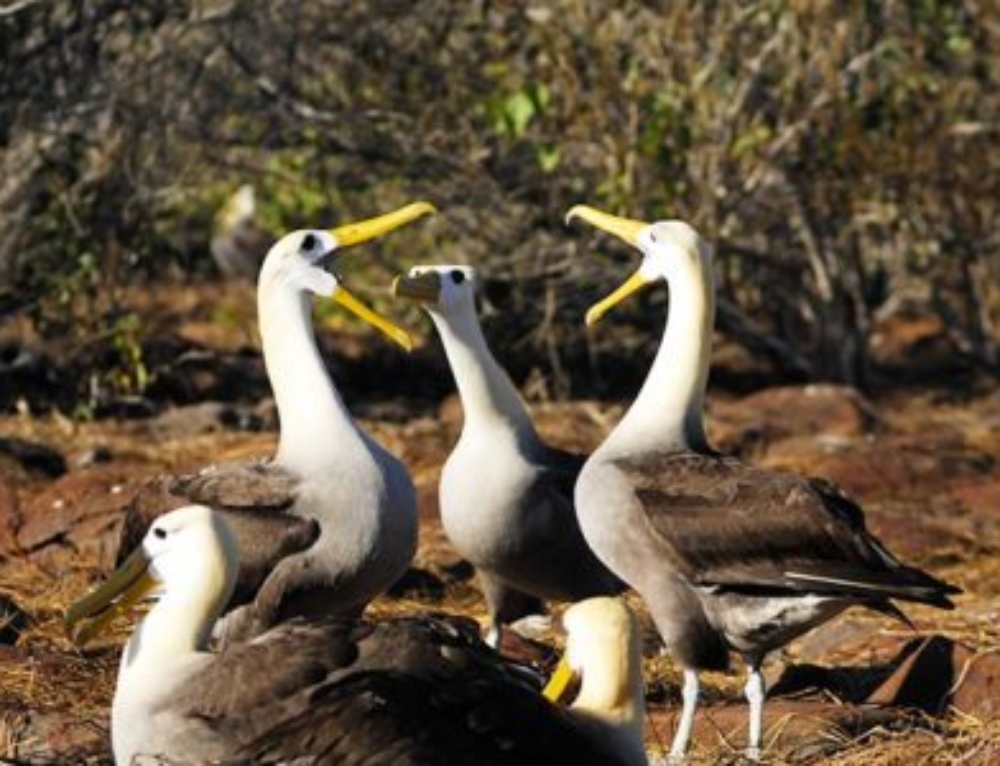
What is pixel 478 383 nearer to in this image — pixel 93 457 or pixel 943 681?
pixel 943 681

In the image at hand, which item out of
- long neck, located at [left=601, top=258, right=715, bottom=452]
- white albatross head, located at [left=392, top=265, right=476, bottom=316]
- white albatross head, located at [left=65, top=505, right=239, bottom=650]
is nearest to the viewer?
white albatross head, located at [left=65, top=505, right=239, bottom=650]

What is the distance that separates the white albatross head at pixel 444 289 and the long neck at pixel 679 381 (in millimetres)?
727

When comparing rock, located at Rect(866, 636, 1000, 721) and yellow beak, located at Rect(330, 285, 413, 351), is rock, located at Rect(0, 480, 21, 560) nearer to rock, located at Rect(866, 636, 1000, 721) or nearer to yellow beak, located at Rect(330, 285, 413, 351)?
yellow beak, located at Rect(330, 285, 413, 351)

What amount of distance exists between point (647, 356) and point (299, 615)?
8.35m

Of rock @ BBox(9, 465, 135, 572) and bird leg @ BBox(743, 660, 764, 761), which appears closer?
bird leg @ BBox(743, 660, 764, 761)

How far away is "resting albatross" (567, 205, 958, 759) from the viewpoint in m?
7.05

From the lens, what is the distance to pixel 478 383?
8.21 m

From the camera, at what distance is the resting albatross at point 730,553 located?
7.05 metres

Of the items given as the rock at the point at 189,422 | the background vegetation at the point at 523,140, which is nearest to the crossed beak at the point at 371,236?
the rock at the point at 189,422

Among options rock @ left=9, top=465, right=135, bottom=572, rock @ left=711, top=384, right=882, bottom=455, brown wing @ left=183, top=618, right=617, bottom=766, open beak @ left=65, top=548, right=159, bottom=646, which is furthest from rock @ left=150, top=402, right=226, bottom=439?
brown wing @ left=183, top=618, right=617, bottom=766

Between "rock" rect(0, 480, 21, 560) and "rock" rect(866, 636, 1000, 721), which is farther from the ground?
"rock" rect(0, 480, 21, 560)

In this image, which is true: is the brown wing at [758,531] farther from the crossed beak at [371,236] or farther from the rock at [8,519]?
the rock at [8,519]

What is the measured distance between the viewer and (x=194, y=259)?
1803cm

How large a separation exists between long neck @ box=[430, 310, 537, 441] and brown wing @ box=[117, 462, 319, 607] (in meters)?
0.79
